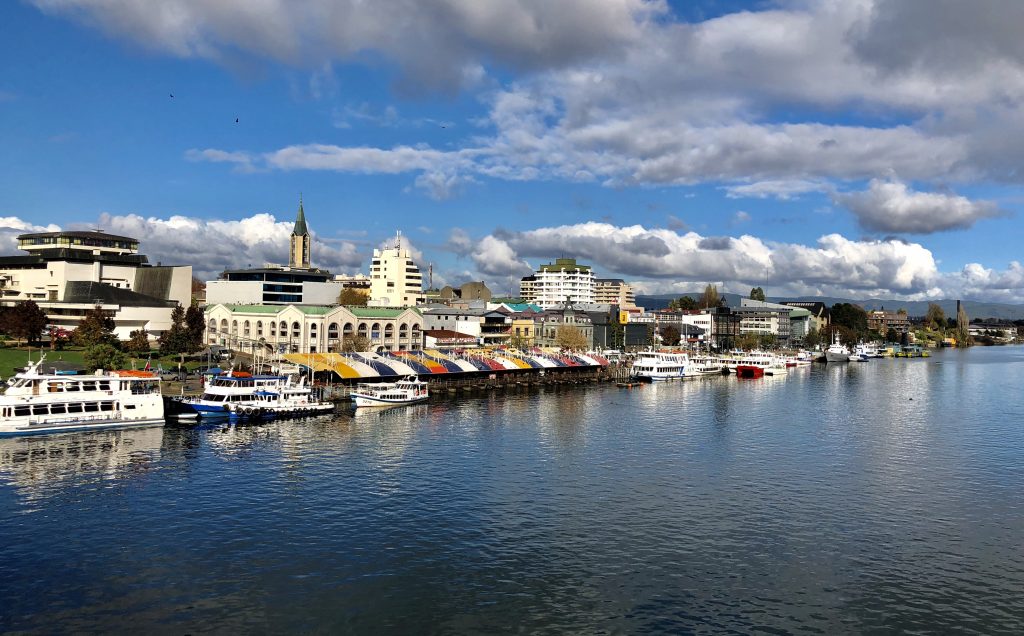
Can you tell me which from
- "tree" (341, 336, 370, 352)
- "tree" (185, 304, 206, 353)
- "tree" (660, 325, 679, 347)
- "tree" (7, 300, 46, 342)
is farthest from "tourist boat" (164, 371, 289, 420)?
"tree" (660, 325, 679, 347)

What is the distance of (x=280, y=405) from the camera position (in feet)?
233

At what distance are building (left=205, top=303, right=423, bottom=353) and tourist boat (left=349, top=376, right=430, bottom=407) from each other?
3238 centimetres

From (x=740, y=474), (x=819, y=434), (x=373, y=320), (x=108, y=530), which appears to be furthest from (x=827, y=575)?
(x=373, y=320)

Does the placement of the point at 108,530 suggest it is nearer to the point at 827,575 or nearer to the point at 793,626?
the point at 793,626

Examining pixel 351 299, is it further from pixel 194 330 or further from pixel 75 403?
pixel 75 403

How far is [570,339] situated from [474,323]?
1945cm

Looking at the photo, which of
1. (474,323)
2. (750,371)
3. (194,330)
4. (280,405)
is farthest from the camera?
(474,323)

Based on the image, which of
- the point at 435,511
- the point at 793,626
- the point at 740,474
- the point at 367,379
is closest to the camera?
the point at 793,626

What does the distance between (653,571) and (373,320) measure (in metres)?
102

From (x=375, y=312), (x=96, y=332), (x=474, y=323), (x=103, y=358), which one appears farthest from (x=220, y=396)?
(x=474, y=323)

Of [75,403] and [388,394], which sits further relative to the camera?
[388,394]

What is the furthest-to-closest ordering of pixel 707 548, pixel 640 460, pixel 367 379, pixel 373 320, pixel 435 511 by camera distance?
pixel 373 320 → pixel 367 379 → pixel 640 460 → pixel 435 511 → pixel 707 548

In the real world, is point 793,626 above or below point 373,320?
below

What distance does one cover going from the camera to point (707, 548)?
115 ft
